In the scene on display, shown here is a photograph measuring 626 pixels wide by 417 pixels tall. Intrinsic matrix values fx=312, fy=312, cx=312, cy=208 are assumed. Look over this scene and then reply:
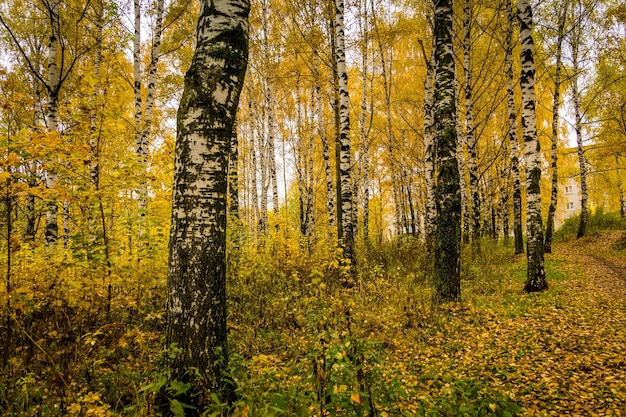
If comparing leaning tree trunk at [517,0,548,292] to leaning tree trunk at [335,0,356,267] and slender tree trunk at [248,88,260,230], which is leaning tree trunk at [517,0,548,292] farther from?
slender tree trunk at [248,88,260,230]

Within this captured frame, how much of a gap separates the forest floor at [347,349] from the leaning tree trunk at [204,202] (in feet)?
1.09

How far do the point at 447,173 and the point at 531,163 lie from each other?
103 inches

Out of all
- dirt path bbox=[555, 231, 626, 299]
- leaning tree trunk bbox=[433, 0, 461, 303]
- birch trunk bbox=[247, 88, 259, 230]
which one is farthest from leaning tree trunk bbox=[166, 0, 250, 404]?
birch trunk bbox=[247, 88, 259, 230]

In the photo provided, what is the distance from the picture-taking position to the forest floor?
277 centimetres

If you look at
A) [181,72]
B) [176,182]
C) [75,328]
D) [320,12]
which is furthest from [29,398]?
[181,72]

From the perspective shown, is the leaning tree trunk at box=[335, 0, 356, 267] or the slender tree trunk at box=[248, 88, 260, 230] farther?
the slender tree trunk at box=[248, 88, 260, 230]

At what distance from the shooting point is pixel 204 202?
9.68 feet

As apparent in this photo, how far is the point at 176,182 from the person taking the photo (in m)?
3.00

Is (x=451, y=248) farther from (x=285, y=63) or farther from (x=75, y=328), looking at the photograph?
(x=285, y=63)

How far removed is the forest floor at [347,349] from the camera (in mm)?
2766

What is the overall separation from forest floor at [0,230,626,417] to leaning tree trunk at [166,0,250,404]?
33cm

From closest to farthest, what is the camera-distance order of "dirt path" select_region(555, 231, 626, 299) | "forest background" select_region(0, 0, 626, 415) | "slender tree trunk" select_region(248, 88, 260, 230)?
"forest background" select_region(0, 0, 626, 415)
"dirt path" select_region(555, 231, 626, 299)
"slender tree trunk" select_region(248, 88, 260, 230)

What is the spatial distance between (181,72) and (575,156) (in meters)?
27.8

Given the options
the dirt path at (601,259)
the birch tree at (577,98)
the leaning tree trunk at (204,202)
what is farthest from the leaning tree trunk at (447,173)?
the birch tree at (577,98)
